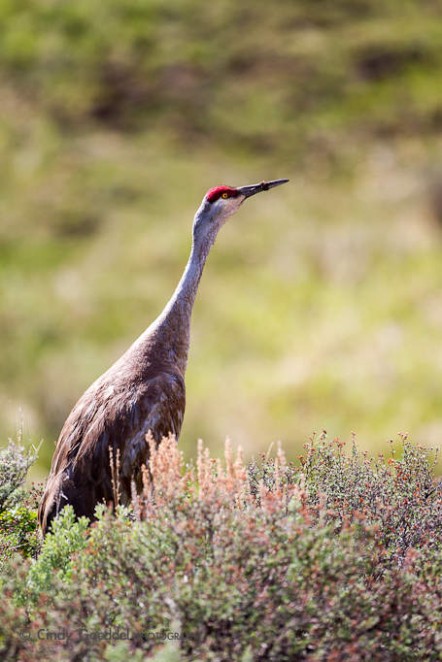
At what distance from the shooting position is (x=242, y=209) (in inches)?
Answer: 932

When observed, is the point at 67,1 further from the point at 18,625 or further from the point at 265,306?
the point at 18,625

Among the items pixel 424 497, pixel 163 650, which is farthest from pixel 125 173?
pixel 163 650

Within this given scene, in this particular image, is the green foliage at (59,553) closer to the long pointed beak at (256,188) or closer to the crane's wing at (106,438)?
the crane's wing at (106,438)

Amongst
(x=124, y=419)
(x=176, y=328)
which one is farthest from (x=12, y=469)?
(x=176, y=328)

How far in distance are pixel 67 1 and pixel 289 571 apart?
92.5 feet

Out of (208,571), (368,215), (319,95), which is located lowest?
(208,571)

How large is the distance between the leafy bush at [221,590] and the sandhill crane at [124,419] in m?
1.23

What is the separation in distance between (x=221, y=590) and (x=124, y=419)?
228cm

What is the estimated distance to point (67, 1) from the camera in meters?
29.7

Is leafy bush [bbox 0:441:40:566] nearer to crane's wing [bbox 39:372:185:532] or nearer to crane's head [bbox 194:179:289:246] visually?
crane's wing [bbox 39:372:185:532]

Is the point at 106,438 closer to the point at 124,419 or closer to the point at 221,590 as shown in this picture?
the point at 124,419

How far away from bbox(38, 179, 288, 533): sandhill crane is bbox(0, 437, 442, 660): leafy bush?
1225 mm

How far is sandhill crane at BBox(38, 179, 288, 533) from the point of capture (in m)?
5.99

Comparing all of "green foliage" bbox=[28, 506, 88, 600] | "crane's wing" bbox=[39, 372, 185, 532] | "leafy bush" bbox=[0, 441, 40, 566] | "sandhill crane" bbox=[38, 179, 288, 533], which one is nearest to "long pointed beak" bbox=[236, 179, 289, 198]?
"sandhill crane" bbox=[38, 179, 288, 533]
